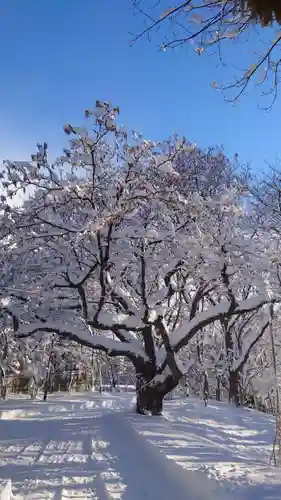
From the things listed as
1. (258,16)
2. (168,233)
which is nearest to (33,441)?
(168,233)

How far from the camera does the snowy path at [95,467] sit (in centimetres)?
518

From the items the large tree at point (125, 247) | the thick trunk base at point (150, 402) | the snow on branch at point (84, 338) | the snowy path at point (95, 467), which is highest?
the large tree at point (125, 247)

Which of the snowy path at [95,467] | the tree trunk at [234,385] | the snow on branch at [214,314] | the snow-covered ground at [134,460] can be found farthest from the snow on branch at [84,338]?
the tree trunk at [234,385]

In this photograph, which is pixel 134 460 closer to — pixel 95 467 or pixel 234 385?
pixel 95 467

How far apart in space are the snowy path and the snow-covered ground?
1 cm

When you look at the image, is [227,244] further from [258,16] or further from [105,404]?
[105,404]

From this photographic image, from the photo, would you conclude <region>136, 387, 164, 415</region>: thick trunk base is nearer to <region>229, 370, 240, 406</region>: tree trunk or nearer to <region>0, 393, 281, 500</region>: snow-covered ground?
<region>0, 393, 281, 500</region>: snow-covered ground

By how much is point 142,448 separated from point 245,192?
7894 millimetres

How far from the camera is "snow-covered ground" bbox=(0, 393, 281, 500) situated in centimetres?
501

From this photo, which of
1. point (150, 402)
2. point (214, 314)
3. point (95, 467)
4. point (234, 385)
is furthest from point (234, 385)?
point (95, 467)

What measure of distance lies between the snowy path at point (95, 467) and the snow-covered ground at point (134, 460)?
0.04 ft

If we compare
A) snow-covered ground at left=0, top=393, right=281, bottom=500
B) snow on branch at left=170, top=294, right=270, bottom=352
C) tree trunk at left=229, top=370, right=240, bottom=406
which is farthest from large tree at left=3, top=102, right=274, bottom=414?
tree trunk at left=229, top=370, right=240, bottom=406

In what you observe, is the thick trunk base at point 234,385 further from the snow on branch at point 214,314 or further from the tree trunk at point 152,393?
the snow on branch at point 214,314

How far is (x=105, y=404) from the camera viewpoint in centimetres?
2244
